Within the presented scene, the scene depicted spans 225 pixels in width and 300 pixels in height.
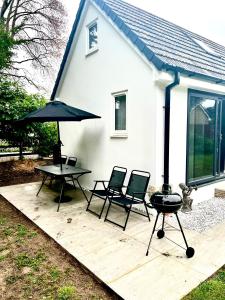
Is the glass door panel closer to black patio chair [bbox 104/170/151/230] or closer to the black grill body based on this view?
black patio chair [bbox 104/170/151/230]

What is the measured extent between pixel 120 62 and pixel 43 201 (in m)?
4.28

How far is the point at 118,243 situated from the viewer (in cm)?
403

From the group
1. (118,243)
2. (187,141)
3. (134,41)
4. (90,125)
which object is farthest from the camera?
(90,125)

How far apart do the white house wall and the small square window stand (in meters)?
0.19

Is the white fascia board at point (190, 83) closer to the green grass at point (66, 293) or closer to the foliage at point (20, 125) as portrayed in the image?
the green grass at point (66, 293)

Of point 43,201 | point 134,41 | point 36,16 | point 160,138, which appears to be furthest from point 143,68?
point 36,16

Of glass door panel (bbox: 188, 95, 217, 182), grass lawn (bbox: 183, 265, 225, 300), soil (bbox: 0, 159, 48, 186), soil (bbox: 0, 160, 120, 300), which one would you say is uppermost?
glass door panel (bbox: 188, 95, 217, 182)

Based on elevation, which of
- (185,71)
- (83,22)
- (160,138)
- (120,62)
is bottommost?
(160,138)

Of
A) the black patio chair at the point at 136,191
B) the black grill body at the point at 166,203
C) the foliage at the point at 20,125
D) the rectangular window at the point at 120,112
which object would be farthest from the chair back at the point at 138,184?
the foliage at the point at 20,125

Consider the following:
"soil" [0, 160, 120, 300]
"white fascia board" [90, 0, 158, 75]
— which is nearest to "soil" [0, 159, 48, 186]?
"soil" [0, 160, 120, 300]

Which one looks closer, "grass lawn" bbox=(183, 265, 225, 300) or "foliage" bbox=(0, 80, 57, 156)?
"grass lawn" bbox=(183, 265, 225, 300)

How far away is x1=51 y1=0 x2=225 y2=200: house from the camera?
520 cm

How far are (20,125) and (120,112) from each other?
21.0 ft

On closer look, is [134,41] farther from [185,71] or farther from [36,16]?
[36,16]
